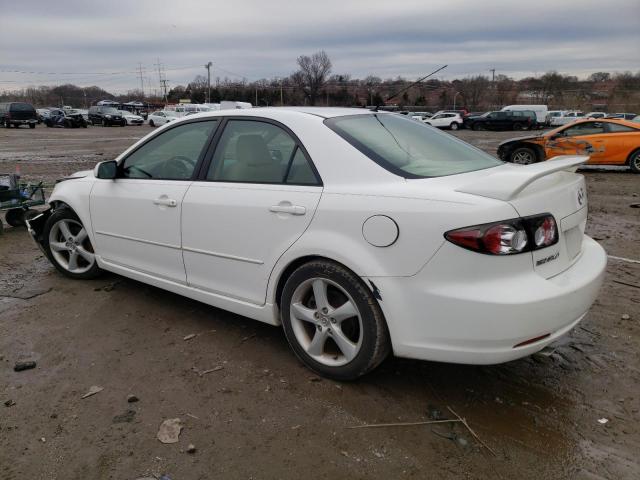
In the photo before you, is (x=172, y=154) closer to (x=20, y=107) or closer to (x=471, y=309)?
(x=471, y=309)

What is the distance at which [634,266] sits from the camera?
538cm

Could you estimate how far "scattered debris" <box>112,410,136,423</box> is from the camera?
2.81m

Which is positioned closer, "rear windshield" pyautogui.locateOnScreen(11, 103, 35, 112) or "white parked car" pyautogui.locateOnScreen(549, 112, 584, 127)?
"rear windshield" pyautogui.locateOnScreen(11, 103, 35, 112)

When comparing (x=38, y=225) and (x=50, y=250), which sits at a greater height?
(x=38, y=225)

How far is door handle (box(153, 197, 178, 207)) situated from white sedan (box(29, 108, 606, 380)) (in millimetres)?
11

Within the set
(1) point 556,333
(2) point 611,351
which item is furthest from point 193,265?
(2) point 611,351

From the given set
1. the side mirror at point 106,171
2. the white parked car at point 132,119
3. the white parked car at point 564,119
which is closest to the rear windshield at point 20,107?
the white parked car at point 132,119

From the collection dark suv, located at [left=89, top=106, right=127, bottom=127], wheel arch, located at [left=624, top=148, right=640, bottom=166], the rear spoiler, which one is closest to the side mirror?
the rear spoiler

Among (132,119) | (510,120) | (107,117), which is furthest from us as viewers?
(132,119)

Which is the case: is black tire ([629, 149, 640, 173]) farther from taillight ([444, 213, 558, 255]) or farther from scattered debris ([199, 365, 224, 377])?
scattered debris ([199, 365, 224, 377])

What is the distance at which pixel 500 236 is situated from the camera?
2490mm

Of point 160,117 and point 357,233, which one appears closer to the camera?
point 357,233

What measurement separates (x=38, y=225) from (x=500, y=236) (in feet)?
15.0

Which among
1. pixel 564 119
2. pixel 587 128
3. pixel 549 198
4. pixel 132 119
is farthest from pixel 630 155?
pixel 132 119
